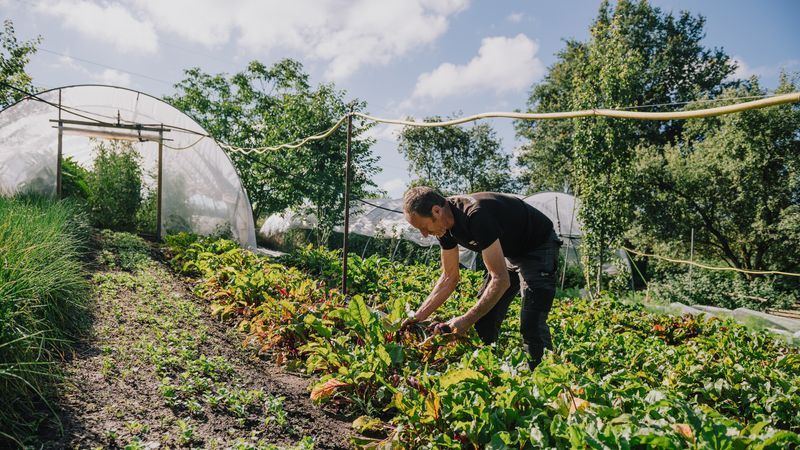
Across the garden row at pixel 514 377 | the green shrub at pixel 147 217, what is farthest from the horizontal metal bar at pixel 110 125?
the garden row at pixel 514 377

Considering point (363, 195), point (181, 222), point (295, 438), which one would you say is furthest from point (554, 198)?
point (295, 438)

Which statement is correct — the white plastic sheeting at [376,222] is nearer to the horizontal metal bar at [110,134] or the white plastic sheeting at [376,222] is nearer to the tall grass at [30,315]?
the horizontal metal bar at [110,134]

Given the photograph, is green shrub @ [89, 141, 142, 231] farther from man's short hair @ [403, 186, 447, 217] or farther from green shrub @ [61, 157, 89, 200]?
man's short hair @ [403, 186, 447, 217]

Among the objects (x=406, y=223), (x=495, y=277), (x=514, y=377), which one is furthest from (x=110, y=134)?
(x=514, y=377)

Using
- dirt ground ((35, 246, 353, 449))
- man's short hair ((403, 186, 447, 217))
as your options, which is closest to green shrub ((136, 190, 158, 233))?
dirt ground ((35, 246, 353, 449))

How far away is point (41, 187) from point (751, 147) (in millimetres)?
18971

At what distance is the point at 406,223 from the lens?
16641mm

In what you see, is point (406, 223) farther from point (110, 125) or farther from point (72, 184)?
point (72, 184)

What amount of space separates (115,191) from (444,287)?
9343mm

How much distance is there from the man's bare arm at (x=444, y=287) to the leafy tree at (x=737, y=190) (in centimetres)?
1492

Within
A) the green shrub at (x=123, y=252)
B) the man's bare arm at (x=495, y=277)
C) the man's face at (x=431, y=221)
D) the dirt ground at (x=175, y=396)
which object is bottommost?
the dirt ground at (x=175, y=396)

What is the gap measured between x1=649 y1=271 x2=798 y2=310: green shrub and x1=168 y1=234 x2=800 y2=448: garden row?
9329mm

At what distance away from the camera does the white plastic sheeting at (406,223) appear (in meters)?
14.6

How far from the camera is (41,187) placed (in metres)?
9.79
